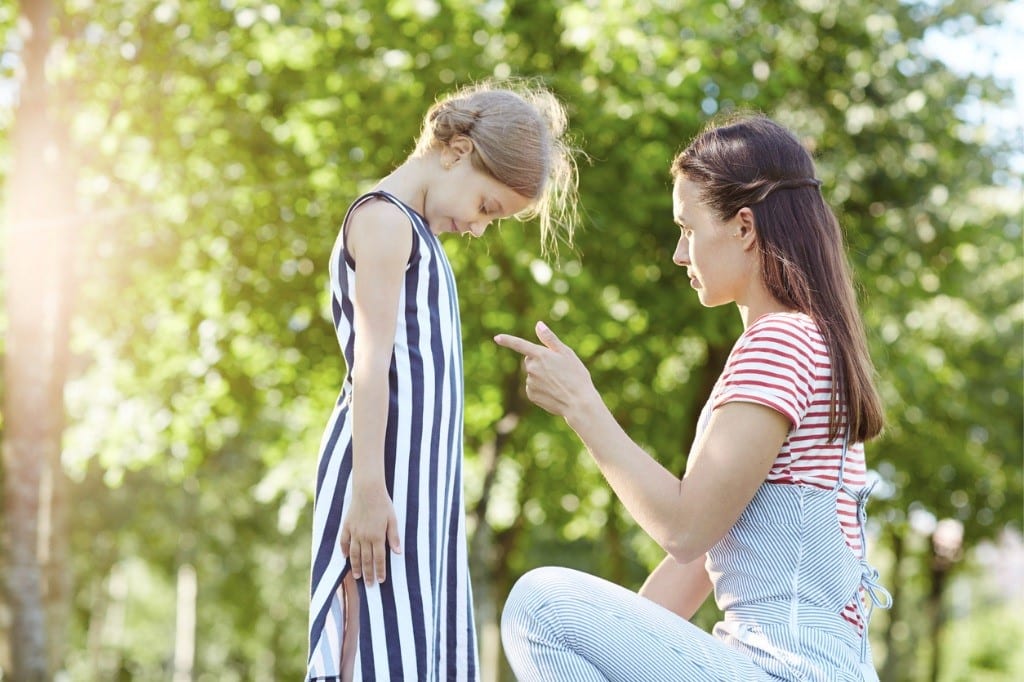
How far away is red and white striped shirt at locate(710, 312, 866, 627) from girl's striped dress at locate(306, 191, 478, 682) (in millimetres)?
778

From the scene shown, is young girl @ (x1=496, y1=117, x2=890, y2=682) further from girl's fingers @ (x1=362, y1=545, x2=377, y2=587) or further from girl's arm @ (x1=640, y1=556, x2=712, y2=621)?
girl's fingers @ (x1=362, y1=545, x2=377, y2=587)

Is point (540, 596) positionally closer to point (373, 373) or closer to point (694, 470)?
point (694, 470)

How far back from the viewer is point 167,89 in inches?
377

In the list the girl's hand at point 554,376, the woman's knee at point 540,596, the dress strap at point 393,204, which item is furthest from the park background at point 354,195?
the woman's knee at point 540,596

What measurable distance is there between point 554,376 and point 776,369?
45 centimetres

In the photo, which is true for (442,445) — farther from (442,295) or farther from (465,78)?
(465,78)

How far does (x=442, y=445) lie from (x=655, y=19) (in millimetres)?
5777

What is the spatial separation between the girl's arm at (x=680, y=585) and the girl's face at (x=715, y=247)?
26.3 inches

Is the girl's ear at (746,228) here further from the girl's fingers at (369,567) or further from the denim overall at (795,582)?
the girl's fingers at (369,567)

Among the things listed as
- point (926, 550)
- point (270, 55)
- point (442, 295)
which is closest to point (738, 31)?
Result: point (270, 55)

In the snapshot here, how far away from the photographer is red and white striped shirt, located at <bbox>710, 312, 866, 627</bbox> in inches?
86.7

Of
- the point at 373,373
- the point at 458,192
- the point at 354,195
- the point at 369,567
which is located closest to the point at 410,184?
the point at 458,192

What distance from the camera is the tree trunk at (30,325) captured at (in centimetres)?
758

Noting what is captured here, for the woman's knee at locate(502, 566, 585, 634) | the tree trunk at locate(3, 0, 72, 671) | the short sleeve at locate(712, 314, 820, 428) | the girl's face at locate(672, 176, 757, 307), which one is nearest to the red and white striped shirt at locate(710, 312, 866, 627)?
the short sleeve at locate(712, 314, 820, 428)
